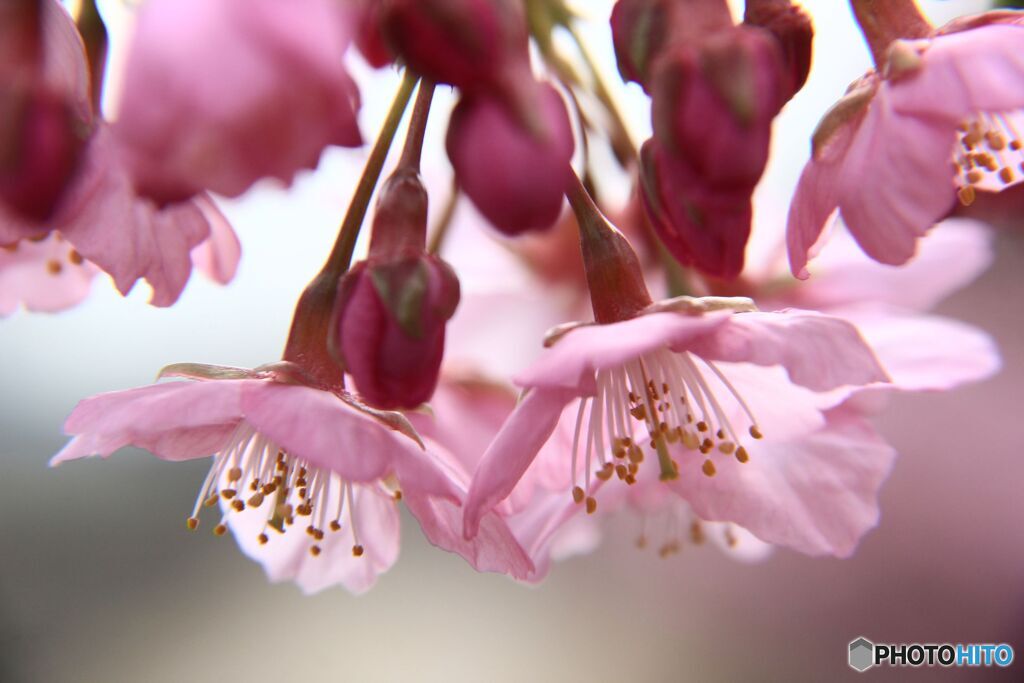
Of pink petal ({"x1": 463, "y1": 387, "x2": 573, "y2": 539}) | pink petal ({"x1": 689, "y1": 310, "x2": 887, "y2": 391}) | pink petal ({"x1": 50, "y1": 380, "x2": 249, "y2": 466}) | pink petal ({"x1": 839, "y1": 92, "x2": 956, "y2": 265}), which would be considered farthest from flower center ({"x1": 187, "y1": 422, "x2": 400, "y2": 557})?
pink petal ({"x1": 839, "y1": 92, "x2": 956, "y2": 265})

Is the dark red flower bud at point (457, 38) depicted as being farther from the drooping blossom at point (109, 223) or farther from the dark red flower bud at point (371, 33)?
the drooping blossom at point (109, 223)

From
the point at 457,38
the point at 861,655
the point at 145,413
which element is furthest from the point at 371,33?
the point at 861,655

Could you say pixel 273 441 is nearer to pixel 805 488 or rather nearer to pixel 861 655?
pixel 805 488

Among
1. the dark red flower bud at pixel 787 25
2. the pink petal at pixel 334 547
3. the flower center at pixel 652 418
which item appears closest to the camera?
the dark red flower bud at pixel 787 25

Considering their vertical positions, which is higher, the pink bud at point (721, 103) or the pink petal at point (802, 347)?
the pink bud at point (721, 103)

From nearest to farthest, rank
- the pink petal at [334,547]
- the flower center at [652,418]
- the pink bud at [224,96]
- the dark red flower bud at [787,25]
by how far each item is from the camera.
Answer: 1. the pink bud at [224,96]
2. the dark red flower bud at [787,25]
3. the flower center at [652,418]
4. the pink petal at [334,547]

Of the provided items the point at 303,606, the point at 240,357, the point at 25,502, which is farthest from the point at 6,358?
the point at 303,606

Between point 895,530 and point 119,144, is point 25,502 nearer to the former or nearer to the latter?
point 895,530

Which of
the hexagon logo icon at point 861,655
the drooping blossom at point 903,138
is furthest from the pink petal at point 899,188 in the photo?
the hexagon logo icon at point 861,655

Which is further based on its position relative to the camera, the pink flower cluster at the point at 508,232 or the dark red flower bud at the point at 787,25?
the dark red flower bud at the point at 787,25
